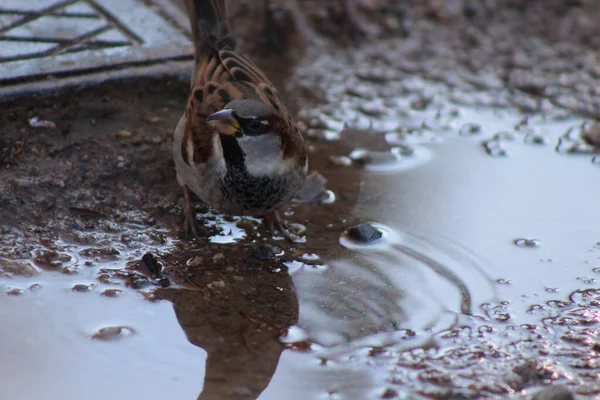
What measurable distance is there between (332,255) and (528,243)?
3.31 ft

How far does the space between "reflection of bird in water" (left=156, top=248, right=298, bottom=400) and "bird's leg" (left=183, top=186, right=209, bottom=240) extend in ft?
0.52

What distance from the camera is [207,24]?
4734mm

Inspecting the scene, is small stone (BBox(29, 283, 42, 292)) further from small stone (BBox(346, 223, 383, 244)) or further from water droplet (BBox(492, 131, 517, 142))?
water droplet (BBox(492, 131, 517, 142))

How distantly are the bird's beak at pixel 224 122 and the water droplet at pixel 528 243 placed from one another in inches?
60.7

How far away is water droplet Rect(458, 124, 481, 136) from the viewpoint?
525cm

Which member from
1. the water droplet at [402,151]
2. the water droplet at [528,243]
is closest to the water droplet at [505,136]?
the water droplet at [402,151]

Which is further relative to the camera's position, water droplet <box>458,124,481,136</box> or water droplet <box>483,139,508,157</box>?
water droplet <box>458,124,481,136</box>

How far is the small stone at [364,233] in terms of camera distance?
409cm

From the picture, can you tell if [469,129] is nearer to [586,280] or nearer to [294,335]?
[586,280]

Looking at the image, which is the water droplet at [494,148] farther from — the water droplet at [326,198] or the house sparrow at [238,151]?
the house sparrow at [238,151]

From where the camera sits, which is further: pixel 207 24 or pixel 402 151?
pixel 402 151

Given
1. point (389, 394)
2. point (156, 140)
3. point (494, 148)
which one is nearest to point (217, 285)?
point (389, 394)

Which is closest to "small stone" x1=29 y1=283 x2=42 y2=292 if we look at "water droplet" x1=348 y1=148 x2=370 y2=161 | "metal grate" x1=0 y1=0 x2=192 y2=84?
"metal grate" x1=0 y1=0 x2=192 y2=84

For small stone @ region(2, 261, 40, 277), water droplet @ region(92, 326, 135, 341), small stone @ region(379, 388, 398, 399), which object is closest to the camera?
small stone @ region(379, 388, 398, 399)
